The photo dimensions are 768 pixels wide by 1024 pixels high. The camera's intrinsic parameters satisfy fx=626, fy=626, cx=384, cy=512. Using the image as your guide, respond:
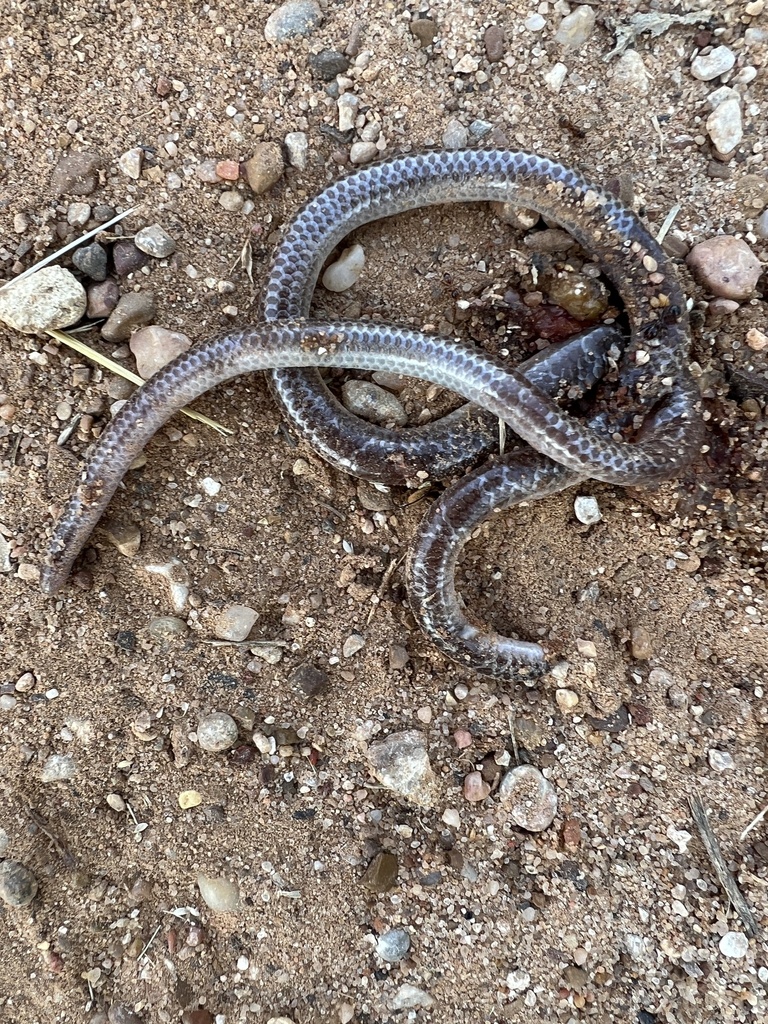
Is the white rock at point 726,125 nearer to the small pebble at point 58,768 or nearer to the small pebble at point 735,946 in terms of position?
the small pebble at point 735,946

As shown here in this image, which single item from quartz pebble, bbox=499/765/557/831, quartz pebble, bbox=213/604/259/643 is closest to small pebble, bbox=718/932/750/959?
quartz pebble, bbox=499/765/557/831

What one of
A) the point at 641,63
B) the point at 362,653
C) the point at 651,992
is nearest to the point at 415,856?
the point at 362,653

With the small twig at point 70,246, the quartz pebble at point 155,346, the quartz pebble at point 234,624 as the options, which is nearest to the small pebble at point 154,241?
the small twig at point 70,246

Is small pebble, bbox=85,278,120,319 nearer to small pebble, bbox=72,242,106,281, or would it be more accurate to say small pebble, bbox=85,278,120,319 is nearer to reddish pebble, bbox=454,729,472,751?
small pebble, bbox=72,242,106,281

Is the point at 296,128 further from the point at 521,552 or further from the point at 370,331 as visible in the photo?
the point at 521,552

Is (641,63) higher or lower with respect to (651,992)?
higher

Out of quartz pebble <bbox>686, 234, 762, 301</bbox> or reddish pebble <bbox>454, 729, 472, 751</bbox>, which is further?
reddish pebble <bbox>454, 729, 472, 751</bbox>
